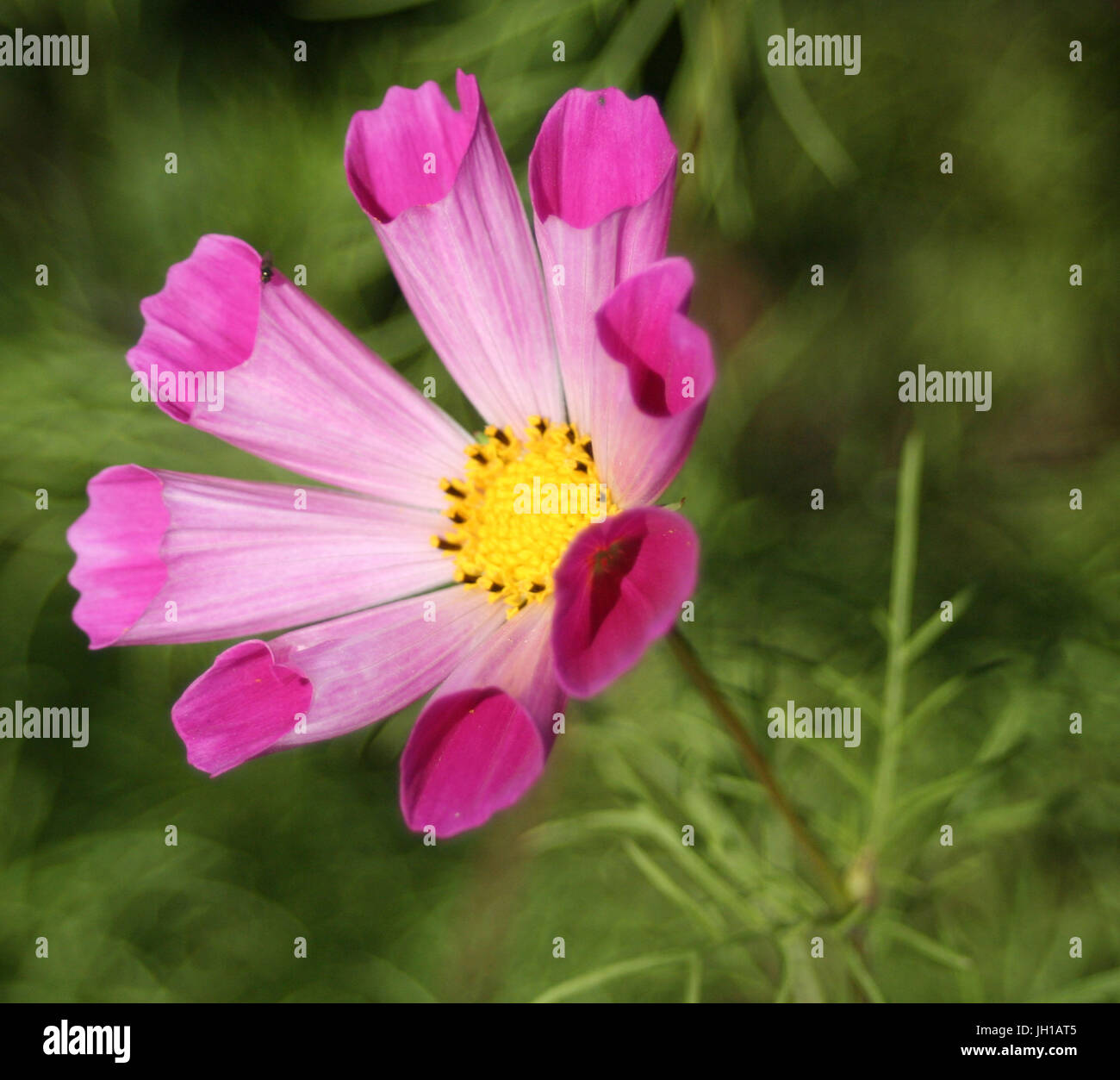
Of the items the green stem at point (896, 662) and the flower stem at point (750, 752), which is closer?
the flower stem at point (750, 752)

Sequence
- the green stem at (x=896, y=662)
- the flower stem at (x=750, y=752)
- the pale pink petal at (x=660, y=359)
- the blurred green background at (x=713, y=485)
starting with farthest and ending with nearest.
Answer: the blurred green background at (x=713, y=485), the green stem at (x=896, y=662), the flower stem at (x=750, y=752), the pale pink petal at (x=660, y=359)

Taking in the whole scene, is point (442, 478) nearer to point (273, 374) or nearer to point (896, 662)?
point (273, 374)

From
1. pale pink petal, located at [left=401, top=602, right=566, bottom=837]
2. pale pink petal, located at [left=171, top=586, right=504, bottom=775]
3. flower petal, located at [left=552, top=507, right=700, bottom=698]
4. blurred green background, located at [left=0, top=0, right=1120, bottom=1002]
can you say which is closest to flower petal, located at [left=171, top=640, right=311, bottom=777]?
pale pink petal, located at [left=171, top=586, right=504, bottom=775]

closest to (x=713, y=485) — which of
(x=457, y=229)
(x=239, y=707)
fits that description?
(x=457, y=229)

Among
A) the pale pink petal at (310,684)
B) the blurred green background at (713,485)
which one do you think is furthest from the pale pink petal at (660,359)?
the blurred green background at (713,485)

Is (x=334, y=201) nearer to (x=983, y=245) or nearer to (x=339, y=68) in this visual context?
(x=339, y=68)

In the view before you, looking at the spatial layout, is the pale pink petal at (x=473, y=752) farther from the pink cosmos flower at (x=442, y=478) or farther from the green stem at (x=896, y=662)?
the green stem at (x=896, y=662)
